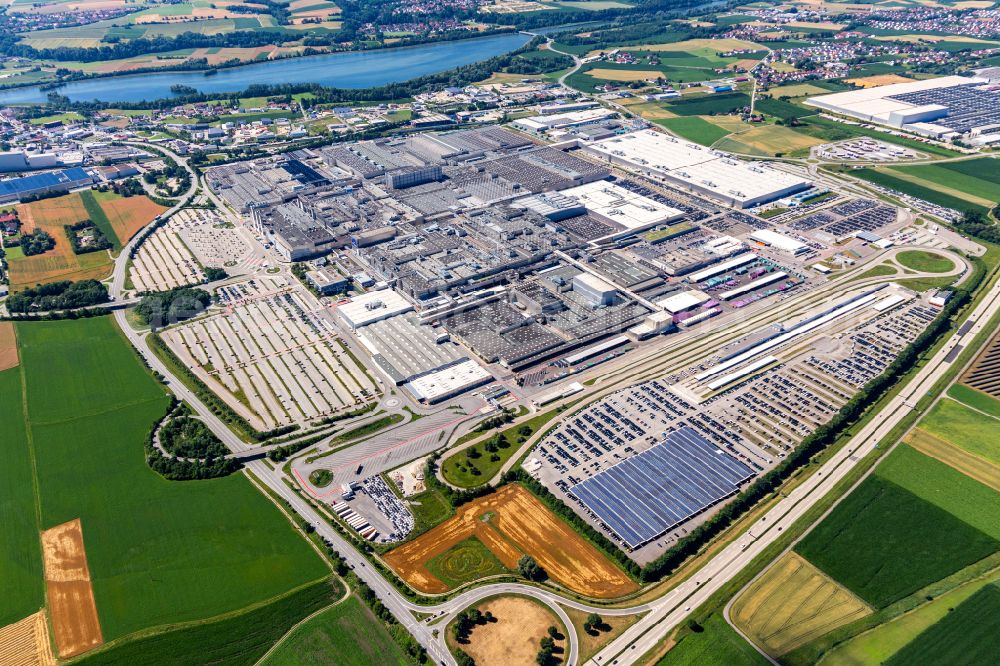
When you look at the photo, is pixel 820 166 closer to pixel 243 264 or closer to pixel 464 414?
A: pixel 464 414

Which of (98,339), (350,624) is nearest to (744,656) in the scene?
(350,624)

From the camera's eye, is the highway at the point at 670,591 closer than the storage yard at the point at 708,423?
Yes

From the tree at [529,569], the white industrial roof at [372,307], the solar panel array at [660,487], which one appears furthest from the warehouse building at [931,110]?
the tree at [529,569]

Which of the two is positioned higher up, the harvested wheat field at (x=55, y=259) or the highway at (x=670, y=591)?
the harvested wheat field at (x=55, y=259)

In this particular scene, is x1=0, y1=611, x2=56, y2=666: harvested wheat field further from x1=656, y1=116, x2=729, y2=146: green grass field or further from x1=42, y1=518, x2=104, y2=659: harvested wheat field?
x1=656, y1=116, x2=729, y2=146: green grass field

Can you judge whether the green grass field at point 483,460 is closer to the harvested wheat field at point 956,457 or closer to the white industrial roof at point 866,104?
the harvested wheat field at point 956,457

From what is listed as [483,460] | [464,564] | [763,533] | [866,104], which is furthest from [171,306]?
[866,104]

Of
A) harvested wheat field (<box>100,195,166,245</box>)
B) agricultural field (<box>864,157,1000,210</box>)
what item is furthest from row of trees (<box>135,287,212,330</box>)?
agricultural field (<box>864,157,1000,210</box>)
